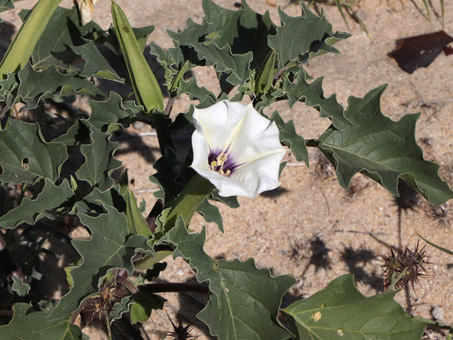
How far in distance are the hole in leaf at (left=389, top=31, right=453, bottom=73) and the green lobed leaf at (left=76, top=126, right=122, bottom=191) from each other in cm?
224

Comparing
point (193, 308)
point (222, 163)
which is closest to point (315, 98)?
point (222, 163)

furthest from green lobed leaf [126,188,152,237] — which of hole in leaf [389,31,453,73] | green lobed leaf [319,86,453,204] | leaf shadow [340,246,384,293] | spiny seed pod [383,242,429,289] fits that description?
hole in leaf [389,31,453,73]

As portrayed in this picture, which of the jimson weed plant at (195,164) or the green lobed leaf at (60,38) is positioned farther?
the green lobed leaf at (60,38)

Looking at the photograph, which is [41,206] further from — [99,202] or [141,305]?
[141,305]

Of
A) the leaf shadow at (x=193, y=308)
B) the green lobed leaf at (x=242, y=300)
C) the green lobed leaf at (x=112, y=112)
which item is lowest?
the leaf shadow at (x=193, y=308)

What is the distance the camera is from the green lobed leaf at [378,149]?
245 cm

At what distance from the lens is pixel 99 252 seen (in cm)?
203

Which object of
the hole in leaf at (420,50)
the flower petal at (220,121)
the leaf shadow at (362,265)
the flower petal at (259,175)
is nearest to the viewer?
the flower petal at (259,175)

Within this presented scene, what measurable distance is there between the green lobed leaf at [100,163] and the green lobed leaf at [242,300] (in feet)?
1.42

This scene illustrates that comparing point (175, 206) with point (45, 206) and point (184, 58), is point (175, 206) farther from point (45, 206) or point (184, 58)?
point (184, 58)

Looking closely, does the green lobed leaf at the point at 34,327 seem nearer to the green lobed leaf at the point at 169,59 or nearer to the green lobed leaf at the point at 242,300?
the green lobed leaf at the point at 242,300

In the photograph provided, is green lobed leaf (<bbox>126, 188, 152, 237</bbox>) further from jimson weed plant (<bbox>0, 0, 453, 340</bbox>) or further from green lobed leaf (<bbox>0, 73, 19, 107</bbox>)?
green lobed leaf (<bbox>0, 73, 19, 107</bbox>)

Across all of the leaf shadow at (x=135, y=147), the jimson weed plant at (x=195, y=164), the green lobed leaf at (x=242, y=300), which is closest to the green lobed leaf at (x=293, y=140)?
the jimson weed plant at (x=195, y=164)

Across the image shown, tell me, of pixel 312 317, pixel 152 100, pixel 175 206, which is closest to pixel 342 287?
pixel 312 317
